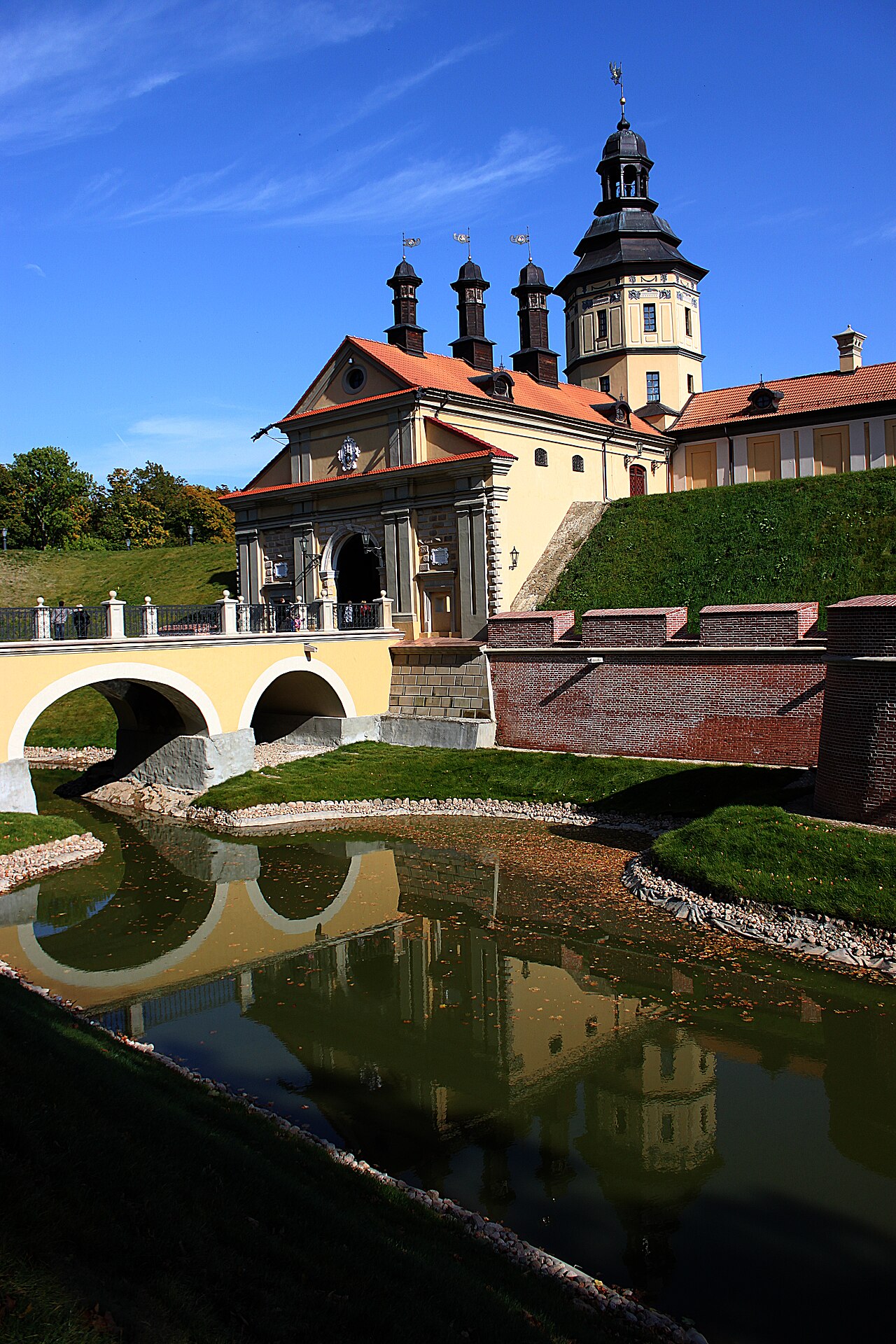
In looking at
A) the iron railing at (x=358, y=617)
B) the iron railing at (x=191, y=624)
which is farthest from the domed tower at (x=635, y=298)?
the iron railing at (x=191, y=624)

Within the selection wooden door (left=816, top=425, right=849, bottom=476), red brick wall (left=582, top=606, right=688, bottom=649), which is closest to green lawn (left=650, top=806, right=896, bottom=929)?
red brick wall (left=582, top=606, right=688, bottom=649)

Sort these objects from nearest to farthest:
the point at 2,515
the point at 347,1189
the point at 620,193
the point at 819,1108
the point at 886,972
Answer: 1. the point at 347,1189
2. the point at 819,1108
3. the point at 886,972
4. the point at 620,193
5. the point at 2,515

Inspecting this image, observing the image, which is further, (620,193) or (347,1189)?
(620,193)

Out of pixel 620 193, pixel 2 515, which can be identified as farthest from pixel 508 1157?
pixel 2 515

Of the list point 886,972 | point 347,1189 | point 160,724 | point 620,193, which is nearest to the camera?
point 347,1189

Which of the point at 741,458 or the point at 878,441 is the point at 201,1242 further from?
the point at 741,458

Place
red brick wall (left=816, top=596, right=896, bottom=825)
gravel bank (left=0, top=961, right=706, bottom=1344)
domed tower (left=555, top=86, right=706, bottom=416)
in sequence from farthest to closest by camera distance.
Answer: domed tower (left=555, top=86, right=706, bottom=416) → red brick wall (left=816, top=596, right=896, bottom=825) → gravel bank (left=0, top=961, right=706, bottom=1344)

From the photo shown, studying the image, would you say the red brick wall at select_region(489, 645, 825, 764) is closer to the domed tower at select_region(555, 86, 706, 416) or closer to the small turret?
the small turret

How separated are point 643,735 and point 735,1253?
15.3m

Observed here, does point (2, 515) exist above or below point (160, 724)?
above

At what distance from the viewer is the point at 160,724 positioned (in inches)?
939

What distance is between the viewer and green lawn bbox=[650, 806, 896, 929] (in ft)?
40.7

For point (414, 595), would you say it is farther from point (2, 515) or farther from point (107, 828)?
point (2, 515)

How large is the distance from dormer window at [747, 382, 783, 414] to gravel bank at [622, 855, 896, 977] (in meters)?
24.1
